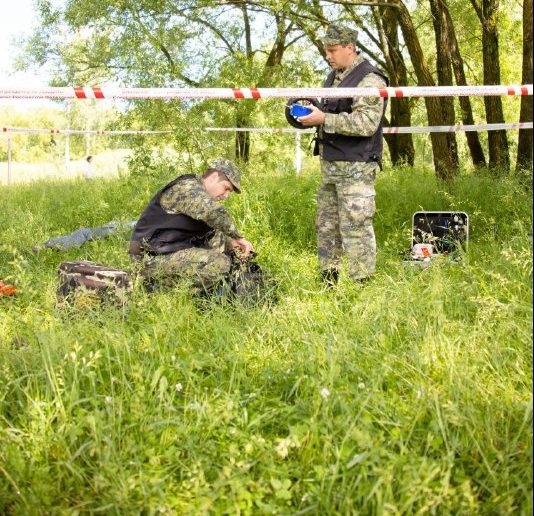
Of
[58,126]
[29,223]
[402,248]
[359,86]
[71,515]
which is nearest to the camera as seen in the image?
[71,515]

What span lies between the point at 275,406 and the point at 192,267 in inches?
76.2

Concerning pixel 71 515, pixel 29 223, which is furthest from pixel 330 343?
pixel 29 223

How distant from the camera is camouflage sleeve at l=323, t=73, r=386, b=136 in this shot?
Answer: 4.92 metres

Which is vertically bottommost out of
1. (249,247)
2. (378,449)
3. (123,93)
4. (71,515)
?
(71,515)

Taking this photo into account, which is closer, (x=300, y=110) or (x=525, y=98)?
(x=300, y=110)

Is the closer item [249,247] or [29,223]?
[249,247]

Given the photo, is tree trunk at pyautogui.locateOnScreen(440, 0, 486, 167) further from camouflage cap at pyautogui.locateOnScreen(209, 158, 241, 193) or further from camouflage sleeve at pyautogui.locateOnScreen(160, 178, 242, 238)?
camouflage sleeve at pyautogui.locateOnScreen(160, 178, 242, 238)

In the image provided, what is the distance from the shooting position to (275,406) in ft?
9.38

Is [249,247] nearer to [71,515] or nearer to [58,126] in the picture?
[71,515]

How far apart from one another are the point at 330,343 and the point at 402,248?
316 cm

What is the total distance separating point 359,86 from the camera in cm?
500

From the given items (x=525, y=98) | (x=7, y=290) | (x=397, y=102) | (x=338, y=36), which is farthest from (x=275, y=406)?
(x=397, y=102)

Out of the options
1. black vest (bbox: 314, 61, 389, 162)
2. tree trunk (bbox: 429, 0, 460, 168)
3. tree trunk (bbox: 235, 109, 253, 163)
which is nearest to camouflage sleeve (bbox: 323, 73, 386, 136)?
black vest (bbox: 314, 61, 389, 162)

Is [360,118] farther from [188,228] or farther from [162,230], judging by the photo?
[162,230]
